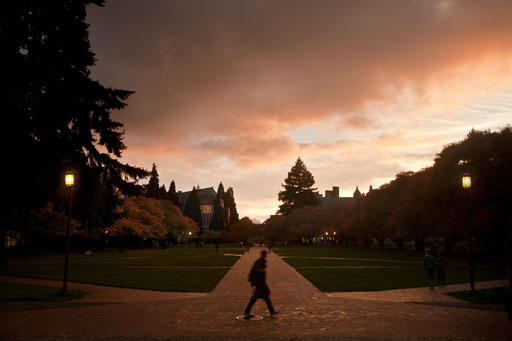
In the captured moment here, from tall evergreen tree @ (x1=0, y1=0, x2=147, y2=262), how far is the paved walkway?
761cm

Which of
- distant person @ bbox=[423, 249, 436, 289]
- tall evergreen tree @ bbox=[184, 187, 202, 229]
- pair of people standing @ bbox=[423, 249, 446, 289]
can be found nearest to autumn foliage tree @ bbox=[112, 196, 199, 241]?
pair of people standing @ bbox=[423, 249, 446, 289]

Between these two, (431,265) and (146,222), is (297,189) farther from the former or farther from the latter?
(431,265)

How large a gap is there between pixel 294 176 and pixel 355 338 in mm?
120965

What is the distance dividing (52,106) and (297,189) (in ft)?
365

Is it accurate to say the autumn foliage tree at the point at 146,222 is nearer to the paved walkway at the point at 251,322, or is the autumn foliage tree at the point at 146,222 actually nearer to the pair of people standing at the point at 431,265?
the paved walkway at the point at 251,322

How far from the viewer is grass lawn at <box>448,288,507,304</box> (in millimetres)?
14254

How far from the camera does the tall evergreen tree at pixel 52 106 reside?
19.2m

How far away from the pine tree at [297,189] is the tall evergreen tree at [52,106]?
107809 millimetres

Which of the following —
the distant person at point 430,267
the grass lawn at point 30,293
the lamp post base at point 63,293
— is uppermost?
the distant person at point 430,267

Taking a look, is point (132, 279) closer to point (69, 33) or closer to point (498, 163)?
point (69, 33)

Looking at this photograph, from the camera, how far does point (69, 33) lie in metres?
21.1

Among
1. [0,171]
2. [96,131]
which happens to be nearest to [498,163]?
[96,131]

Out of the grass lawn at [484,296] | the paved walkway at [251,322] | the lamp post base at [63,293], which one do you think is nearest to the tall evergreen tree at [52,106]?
the lamp post base at [63,293]

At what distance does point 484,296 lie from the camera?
49.8ft
